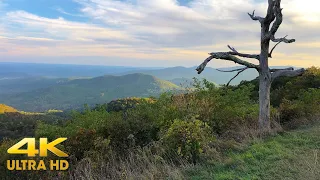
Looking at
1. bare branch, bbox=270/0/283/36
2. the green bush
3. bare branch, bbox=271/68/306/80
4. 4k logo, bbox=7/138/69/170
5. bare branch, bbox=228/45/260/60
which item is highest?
bare branch, bbox=270/0/283/36

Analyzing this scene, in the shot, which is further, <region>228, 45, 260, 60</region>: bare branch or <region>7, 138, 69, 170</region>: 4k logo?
<region>228, 45, 260, 60</region>: bare branch

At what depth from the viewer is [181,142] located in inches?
254

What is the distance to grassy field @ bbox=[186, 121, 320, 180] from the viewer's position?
4984mm

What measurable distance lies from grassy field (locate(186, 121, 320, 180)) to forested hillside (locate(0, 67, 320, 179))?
18 millimetres

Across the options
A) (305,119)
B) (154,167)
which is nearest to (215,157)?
(154,167)

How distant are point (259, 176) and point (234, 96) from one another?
6300 millimetres

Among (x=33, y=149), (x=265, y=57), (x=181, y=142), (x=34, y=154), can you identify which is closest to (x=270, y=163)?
(x=181, y=142)

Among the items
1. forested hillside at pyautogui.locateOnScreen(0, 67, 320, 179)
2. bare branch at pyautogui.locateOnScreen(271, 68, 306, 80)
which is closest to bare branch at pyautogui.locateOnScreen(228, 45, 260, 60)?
bare branch at pyautogui.locateOnScreen(271, 68, 306, 80)

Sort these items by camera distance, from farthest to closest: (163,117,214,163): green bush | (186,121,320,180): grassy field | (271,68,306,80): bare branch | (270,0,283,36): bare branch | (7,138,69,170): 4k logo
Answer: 1. (271,68,306,80): bare branch
2. (270,0,283,36): bare branch
3. (163,117,214,163): green bush
4. (7,138,69,170): 4k logo
5. (186,121,320,180): grassy field

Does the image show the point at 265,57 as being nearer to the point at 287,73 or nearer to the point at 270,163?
the point at 287,73

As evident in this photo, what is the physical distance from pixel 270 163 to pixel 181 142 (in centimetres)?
199

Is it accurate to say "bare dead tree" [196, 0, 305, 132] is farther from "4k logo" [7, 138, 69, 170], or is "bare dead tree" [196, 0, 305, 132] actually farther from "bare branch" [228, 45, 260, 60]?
"4k logo" [7, 138, 69, 170]

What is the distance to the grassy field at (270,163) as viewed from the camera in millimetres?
4984

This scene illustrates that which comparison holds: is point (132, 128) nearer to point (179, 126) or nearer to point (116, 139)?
point (116, 139)
